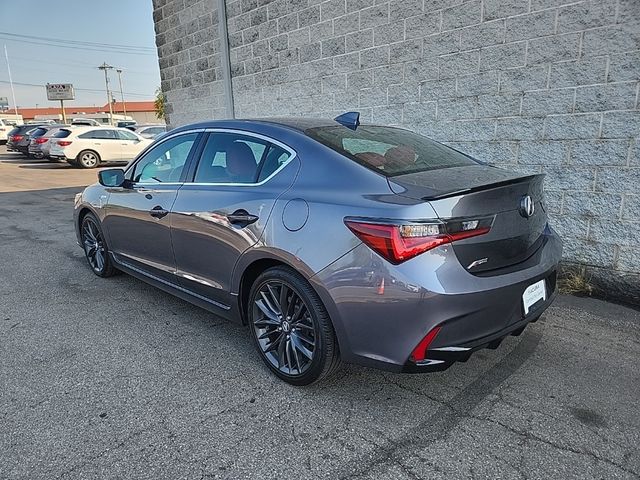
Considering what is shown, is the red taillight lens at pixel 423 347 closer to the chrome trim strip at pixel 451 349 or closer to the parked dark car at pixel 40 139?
the chrome trim strip at pixel 451 349

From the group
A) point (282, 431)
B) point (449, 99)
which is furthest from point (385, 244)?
point (449, 99)

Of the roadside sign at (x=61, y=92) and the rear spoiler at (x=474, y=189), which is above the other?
the roadside sign at (x=61, y=92)

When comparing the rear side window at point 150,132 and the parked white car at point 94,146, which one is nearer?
the parked white car at point 94,146

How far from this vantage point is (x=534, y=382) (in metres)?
2.88

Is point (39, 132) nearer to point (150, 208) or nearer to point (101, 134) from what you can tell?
point (101, 134)

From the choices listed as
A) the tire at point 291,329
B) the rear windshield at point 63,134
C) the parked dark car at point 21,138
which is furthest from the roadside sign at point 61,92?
the tire at point 291,329

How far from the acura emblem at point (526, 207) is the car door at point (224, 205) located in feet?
4.29

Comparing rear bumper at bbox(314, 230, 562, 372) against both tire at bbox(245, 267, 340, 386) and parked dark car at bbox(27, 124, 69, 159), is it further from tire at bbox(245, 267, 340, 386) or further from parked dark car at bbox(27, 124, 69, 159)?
parked dark car at bbox(27, 124, 69, 159)

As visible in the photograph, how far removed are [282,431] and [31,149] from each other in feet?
75.8

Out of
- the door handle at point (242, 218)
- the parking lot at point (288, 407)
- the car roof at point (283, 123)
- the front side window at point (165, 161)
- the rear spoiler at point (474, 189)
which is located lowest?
the parking lot at point (288, 407)

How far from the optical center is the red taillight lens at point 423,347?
228cm

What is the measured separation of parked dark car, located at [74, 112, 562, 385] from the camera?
229 cm

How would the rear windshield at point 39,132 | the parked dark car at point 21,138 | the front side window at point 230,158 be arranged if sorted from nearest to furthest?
the front side window at point 230,158
the rear windshield at point 39,132
the parked dark car at point 21,138

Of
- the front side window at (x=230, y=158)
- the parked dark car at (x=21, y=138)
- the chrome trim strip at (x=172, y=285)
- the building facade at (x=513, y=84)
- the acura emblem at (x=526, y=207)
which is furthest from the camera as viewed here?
the parked dark car at (x=21, y=138)
